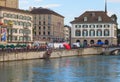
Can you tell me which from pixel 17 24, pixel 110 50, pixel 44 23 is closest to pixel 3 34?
pixel 17 24

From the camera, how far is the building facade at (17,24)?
422 feet

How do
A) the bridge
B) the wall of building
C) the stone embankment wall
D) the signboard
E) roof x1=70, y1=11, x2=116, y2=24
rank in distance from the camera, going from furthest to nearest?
roof x1=70, y1=11, x2=116, y2=24 < the wall of building < the bridge < the signboard < the stone embankment wall

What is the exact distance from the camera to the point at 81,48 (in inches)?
5595

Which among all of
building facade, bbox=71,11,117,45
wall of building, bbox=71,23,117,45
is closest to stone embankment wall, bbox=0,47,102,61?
wall of building, bbox=71,23,117,45

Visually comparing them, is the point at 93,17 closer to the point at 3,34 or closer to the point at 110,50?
the point at 110,50

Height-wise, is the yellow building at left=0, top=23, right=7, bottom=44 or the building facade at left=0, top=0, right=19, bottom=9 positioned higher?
the building facade at left=0, top=0, right=19, bottom=9

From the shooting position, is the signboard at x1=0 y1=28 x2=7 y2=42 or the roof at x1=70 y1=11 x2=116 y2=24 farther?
the roof at x1=70 y1=11 x2=116 y2=24

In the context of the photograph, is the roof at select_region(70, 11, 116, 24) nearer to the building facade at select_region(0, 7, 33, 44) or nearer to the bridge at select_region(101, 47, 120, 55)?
the bridge at select_region(101, 47, 120, 55)

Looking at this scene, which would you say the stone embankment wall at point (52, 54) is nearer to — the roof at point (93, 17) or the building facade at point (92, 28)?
the building facade at point (92, 28)

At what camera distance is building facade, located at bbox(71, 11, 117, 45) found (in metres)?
169

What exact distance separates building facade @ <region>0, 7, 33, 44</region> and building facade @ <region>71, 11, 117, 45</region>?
92.5 ft

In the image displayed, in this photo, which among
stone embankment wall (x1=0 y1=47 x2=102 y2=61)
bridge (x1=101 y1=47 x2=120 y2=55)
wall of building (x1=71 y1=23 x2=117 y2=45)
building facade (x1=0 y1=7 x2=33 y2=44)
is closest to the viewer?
stone embankment wall (x1=0 y1=47 x2=102 y2=61)

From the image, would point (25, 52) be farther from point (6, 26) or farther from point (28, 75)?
point (28, 75)

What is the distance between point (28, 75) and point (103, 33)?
100598 mm
